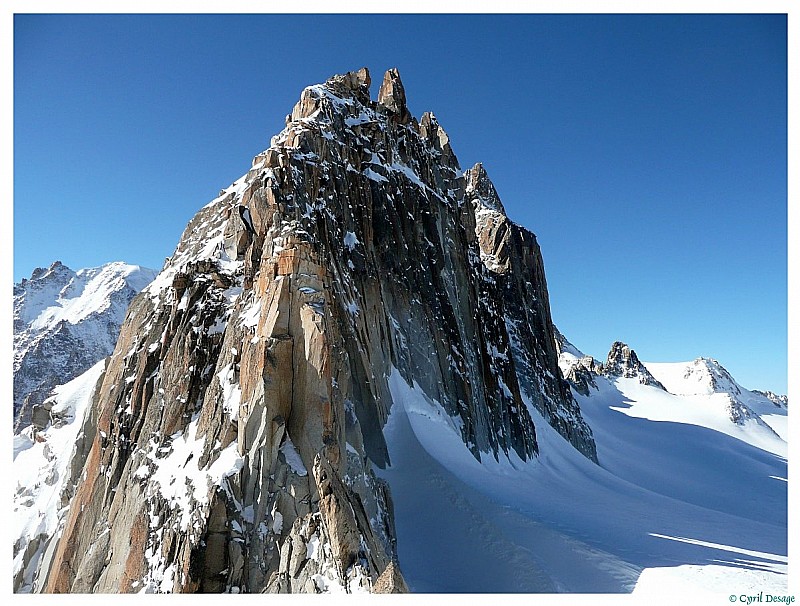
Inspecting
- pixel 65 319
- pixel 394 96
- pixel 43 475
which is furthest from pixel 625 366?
pixel 65 319

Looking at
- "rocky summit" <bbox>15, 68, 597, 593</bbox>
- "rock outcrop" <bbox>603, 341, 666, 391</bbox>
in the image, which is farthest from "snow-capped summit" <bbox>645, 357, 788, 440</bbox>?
"rocky summit" <bbox>15, 68, 597, 593</bbox>

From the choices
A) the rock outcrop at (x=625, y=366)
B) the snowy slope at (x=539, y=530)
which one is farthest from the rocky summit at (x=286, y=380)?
the rock outcrop at (x=625, y=366)

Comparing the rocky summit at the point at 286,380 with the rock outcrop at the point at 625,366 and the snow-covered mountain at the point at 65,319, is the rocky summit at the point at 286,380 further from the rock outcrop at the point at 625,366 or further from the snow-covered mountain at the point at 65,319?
the rock outcrop at the point at 625,366

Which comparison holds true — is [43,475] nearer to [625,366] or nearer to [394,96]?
[394,96]

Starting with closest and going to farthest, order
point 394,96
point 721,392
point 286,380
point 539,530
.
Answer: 1. point 286,380
2. point 539,530
3. point 394,96
4. point 721,392

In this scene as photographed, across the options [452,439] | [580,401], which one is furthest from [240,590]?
[580,401]

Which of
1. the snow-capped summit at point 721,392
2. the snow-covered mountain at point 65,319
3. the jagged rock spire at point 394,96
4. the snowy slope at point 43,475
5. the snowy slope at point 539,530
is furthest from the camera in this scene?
the snow-capped summit at point 721,392
